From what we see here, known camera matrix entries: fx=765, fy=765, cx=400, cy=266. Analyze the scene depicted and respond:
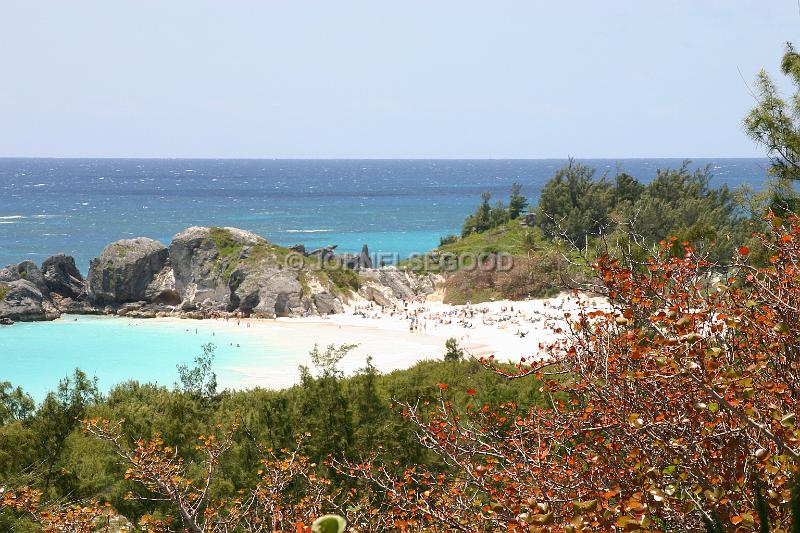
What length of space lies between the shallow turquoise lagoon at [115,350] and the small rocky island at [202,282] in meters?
3.52

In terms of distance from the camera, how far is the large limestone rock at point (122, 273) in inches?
2322

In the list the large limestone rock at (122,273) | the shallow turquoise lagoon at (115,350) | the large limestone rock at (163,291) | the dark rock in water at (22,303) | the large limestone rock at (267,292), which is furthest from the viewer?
the large limestone rock at (163,291)

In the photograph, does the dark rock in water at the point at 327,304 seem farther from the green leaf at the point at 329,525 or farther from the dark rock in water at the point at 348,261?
the green leaf at the point at 329,525

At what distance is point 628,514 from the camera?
543 centimetres

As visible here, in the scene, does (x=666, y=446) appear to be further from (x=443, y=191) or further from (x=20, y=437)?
(x=443, y=191)

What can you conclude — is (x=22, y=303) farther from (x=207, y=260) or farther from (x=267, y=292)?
(x=267, y=292)

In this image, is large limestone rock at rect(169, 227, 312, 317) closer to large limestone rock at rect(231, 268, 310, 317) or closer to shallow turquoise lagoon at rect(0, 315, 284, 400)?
large limestone rock at rect(231, 268, 310, 317)

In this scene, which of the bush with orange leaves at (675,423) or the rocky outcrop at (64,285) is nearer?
the bush with orange leaves at (675,423)

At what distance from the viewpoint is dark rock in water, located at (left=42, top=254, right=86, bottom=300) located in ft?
200

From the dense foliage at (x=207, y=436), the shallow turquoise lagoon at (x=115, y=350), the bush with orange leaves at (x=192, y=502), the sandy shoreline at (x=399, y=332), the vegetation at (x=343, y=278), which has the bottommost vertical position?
the shallow turquoise lagoon at (x=115, y=350)

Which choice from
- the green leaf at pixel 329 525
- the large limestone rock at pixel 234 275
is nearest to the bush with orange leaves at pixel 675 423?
the green leaf at pixel 329 525

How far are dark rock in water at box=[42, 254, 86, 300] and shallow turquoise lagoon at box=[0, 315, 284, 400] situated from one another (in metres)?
6.10

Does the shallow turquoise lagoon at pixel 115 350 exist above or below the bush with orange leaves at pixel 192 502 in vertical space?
below

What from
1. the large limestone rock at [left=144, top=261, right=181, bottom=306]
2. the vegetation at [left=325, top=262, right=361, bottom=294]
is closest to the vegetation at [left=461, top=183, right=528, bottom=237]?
the vegetation at [left=325, top=262, right=361, bottom=294]
